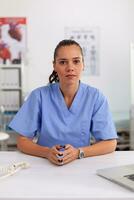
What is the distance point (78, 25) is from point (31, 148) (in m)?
2.32

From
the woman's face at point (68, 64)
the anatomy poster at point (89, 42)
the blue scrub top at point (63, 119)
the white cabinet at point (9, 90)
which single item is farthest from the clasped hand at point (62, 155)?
the anatomy poster at point (89, 42)

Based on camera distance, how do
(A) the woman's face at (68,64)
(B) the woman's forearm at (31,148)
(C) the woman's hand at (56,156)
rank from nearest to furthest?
(C) the woman's hand at (56,156)
(B) the woman's forearm at (31,148)
(A) the woman's face at (68,64)

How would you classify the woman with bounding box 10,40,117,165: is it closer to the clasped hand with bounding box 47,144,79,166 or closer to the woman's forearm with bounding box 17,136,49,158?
the woman's forearm with bounding box 17,136,49,158

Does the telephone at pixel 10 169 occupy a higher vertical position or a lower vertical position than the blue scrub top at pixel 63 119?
lower

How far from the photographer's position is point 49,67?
3.45 meters

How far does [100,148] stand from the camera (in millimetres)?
1406

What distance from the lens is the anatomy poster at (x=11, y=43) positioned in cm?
343

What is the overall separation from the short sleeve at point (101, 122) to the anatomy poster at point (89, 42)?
197cm

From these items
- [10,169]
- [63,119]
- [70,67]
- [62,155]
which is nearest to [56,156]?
[62,155]

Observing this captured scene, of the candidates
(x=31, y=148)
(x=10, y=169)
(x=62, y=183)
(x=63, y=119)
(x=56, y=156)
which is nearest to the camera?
(x=62, y=183)

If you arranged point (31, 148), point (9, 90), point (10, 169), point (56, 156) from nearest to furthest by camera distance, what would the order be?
point (10, 169)
point (56, 156)
point (31, 148)
point (9, 90)

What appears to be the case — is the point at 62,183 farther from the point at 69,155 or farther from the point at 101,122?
the point at 101,122

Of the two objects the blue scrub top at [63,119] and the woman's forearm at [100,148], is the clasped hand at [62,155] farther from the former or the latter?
the blue scrub top at [63,119]

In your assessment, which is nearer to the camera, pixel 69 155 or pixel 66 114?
pixel 69 155
